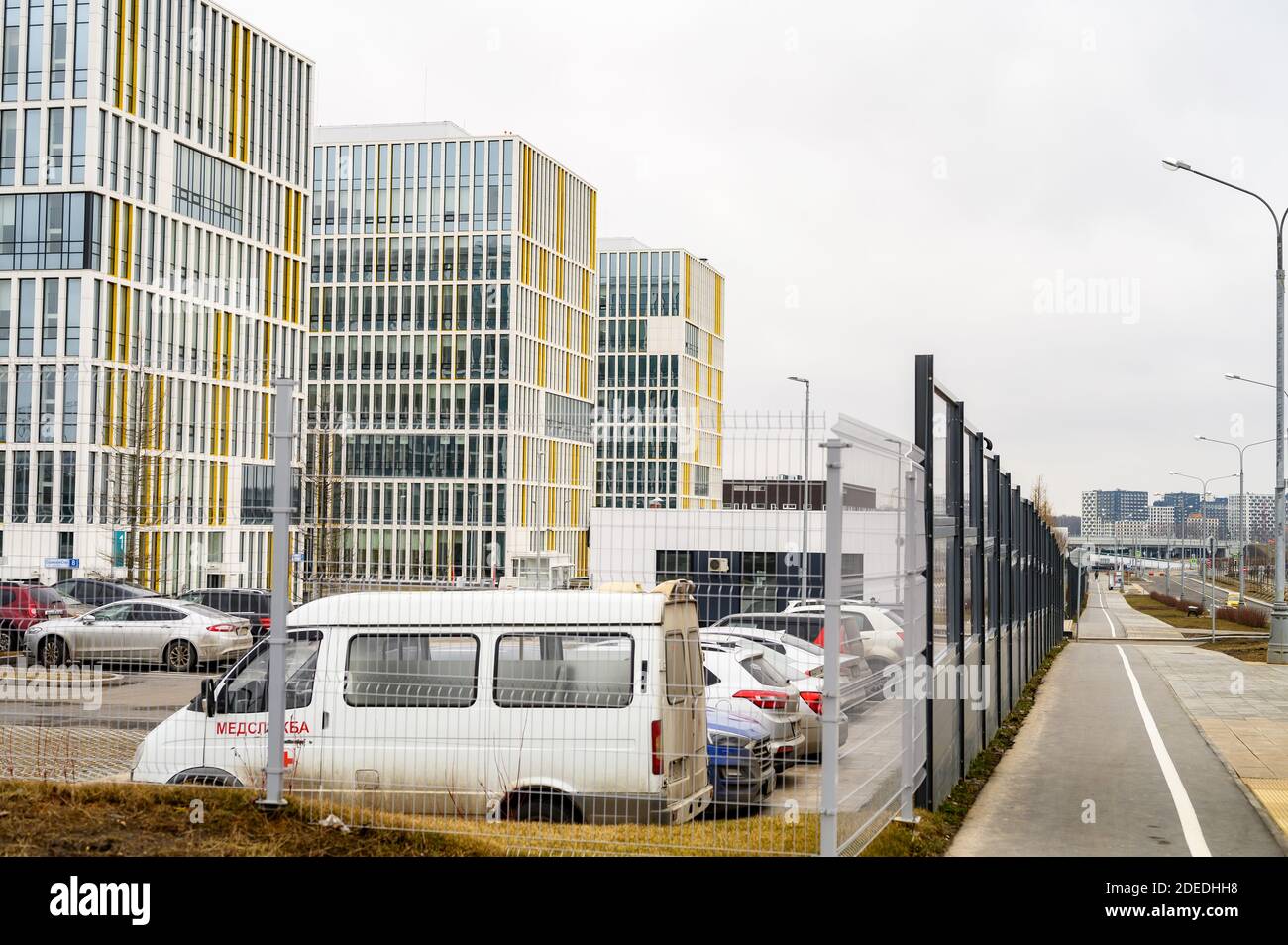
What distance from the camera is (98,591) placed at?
8.86m

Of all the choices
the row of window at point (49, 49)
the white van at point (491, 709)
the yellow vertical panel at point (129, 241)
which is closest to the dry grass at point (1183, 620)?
the yellow vertical panel at point (129, 241)

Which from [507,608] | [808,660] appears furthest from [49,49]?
[507,608]

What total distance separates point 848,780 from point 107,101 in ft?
184

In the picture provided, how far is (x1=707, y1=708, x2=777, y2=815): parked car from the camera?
836cm

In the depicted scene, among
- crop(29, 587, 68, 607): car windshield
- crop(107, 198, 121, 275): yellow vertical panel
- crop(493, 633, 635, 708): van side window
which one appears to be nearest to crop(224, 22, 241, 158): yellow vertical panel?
crop(107, 198, 121, 275): yellow vertical panel

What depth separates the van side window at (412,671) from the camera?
845 centimetres

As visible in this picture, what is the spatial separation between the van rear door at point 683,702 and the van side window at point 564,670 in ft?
1.00

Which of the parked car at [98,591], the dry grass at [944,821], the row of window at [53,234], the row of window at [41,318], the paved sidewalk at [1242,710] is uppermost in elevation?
the row of window at [53,234]

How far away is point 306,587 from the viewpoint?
8.80 m

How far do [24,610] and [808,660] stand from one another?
557cm

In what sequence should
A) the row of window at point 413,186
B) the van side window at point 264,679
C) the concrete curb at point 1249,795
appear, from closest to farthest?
the van side window at point 264,679 → the concrete curb at point 1249,795 → the row of window at point 413,186

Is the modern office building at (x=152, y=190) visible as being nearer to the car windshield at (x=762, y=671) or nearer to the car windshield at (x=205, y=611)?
the car windshield at (x=762, y=671)

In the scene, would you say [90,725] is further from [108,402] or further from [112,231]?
[112,231]

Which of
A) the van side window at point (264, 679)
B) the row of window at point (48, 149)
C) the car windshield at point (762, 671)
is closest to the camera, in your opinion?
the van side window at point (264, 679)
